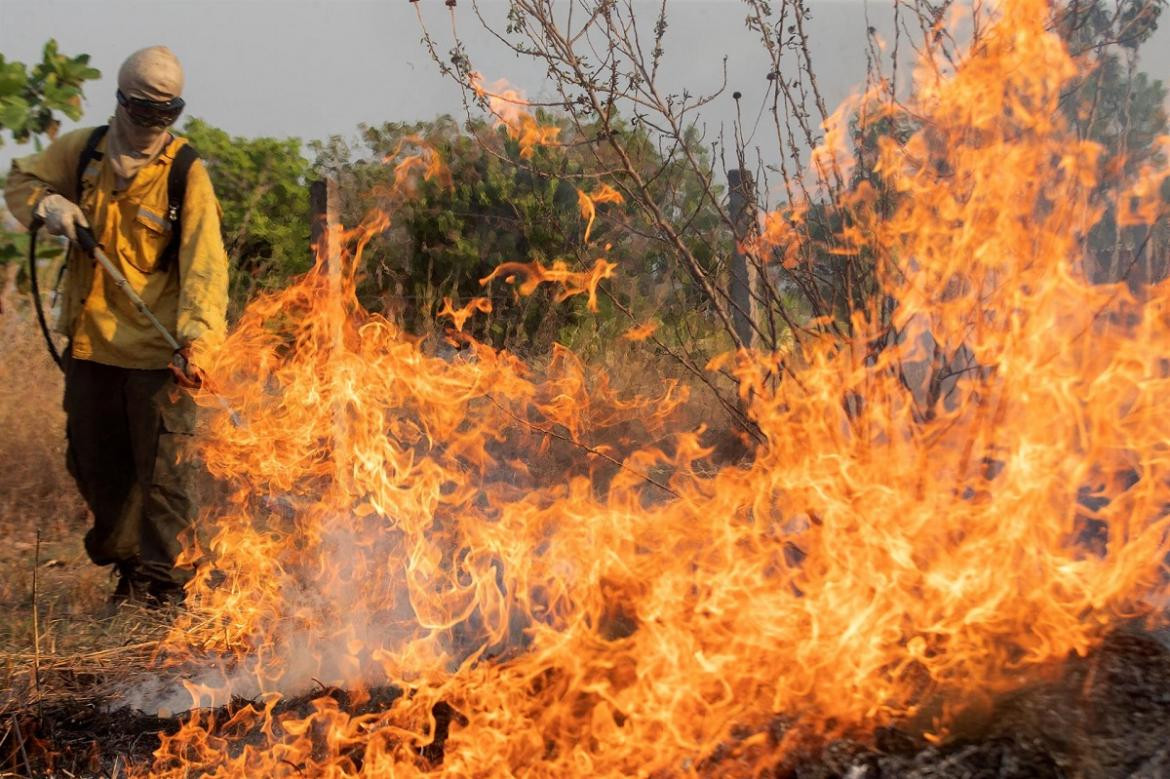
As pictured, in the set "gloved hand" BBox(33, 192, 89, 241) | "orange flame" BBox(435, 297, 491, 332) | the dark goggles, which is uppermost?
the dark goggles

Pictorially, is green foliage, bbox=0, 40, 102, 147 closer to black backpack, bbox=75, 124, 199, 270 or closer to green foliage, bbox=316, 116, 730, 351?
black backpack, bbox=75, 124, 199, 270

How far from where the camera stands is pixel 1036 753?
7.07ft

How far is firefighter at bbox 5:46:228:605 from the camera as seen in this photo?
14.1 feet

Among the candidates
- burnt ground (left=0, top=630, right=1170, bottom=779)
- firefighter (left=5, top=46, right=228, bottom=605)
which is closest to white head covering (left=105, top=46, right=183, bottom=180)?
firefighter (left=5, top=46, right=228, bottom=605)

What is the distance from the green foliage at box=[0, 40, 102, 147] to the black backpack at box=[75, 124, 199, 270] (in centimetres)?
102

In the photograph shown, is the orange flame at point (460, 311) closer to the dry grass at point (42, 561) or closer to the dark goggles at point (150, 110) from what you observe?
the dark goggles at point (150, 110)

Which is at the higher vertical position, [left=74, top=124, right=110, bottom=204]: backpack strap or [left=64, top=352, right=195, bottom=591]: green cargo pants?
[left=74, top=124, right=110, bottom=204]: backpack strap

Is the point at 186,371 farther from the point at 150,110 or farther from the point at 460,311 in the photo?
the point at 460,311

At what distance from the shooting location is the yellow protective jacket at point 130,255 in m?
4.34

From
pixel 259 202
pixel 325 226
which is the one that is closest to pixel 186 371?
pixel 325 226

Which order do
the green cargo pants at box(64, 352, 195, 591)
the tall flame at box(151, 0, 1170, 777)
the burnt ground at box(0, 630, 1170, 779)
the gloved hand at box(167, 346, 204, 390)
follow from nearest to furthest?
the burnt ground at box(0, 630, 1170, 779)
the tall flame at box(151, 0, 1170, 777)
the gloved hand at box(167, 346, 204, 390)
the green cargo pants at box(64, 352, 195, 591)

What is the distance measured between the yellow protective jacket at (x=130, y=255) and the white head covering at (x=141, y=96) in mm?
55

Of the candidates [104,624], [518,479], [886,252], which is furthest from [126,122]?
[518,479]

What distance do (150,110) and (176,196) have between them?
395 mm
